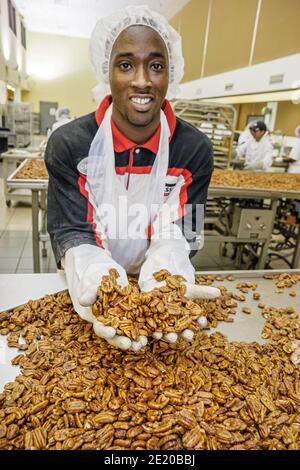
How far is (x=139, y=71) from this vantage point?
1.18 metres

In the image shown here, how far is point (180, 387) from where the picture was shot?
0.94m

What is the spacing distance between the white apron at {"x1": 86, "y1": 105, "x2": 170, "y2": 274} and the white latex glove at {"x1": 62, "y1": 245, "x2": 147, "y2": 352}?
0.57ft

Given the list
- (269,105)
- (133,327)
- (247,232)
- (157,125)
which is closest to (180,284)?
(133,327)

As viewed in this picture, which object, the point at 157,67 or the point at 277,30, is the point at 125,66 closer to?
the point at 157,67

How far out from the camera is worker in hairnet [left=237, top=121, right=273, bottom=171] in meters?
5.31

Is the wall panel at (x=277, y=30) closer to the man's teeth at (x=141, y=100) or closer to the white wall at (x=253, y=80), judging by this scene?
the white wall at (x=253, y=80)

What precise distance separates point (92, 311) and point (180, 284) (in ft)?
0.91

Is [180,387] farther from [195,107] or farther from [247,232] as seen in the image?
[195,107]

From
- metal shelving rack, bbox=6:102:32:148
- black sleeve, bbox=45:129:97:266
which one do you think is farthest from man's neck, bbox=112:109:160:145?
metal shelving rack, bbox=6:102:32:148

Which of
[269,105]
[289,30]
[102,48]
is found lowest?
[102,48]

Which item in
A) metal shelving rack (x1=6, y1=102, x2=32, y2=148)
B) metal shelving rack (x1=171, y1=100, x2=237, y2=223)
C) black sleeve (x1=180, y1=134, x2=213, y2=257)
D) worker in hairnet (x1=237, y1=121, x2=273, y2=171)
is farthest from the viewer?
metal shelving rack (x1=6, y1=102, x2=32, y2=148)

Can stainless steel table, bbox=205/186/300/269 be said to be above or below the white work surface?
above

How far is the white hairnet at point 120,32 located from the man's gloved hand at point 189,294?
891mm

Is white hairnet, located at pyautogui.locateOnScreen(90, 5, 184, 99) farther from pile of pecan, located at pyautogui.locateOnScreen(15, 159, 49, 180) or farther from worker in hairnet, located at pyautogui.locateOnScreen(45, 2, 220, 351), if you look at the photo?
pile of pecan, located at pyautogui.locateOnScreen(15, 159, 49, 180)
